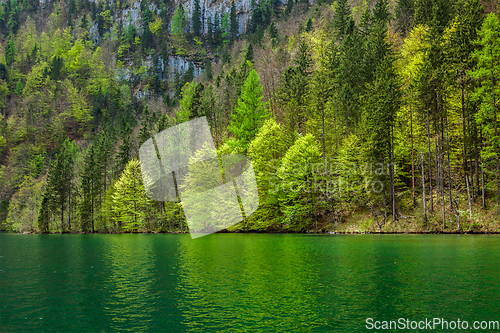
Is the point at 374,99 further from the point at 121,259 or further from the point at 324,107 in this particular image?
the point at 121,259

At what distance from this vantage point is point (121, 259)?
26.1 meters

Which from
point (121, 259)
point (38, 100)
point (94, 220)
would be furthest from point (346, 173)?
point (38, 100)

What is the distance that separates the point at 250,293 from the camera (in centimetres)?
1473

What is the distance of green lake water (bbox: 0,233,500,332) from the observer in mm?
11383

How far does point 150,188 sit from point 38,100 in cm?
10033

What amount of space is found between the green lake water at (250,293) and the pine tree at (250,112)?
3642 cm

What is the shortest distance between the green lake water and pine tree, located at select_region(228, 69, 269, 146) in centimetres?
3642

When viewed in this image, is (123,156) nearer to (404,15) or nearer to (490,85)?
(404,15)

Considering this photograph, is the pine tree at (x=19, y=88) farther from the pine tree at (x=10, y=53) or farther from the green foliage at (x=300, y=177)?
the green foliage at (x=300, y=177)

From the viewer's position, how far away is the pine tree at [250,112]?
59.0m

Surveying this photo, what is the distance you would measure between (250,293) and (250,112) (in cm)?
4671

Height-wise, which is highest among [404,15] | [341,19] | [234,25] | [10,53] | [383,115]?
[234,25]

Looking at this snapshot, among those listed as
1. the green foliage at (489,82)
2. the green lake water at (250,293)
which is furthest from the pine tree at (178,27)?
the green lake water at (250,293)

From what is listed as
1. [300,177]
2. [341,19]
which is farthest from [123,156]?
[341,19]
